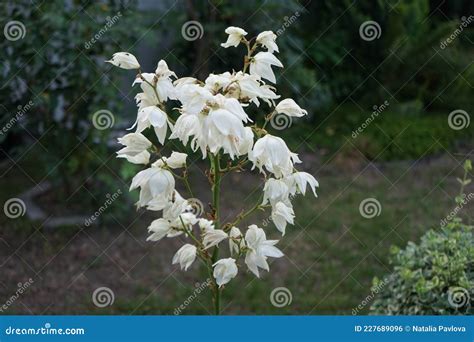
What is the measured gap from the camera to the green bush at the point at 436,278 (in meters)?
3.02

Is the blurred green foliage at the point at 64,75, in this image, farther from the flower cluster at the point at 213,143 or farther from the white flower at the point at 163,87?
the white flower at the point at 163,87

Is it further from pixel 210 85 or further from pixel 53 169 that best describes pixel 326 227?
pixel 210 85

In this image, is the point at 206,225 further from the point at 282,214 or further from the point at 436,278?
the point at 436,278

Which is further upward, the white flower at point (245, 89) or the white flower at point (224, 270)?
the white flower at point (245, 89)

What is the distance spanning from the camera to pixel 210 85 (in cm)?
209
